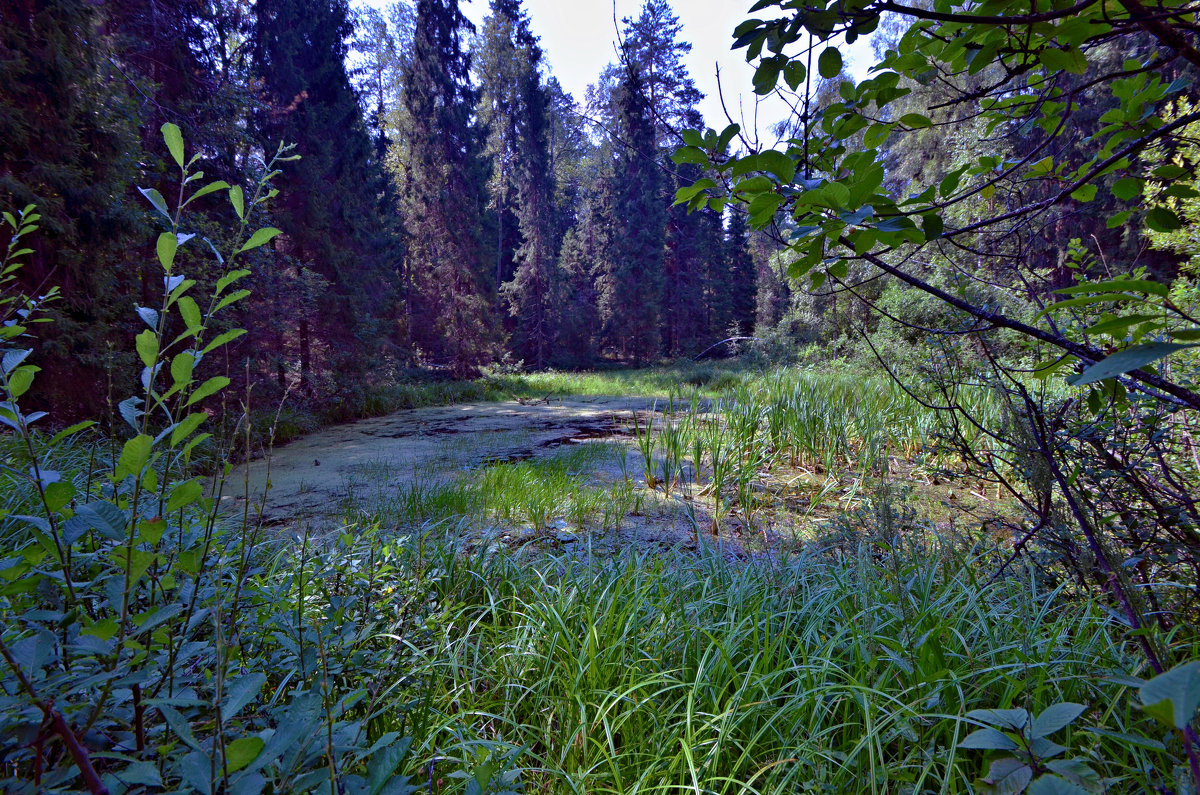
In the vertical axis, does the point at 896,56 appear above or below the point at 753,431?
above

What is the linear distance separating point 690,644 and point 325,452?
4.54 metres

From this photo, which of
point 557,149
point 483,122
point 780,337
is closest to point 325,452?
point 780,337

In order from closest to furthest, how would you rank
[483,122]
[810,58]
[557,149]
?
[810,58] → [483,122] → [557,149]

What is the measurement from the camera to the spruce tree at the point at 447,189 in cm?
1255

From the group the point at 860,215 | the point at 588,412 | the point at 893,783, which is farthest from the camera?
the point at 588,412

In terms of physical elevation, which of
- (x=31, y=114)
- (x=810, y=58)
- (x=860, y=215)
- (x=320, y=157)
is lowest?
(x=860, y=215)

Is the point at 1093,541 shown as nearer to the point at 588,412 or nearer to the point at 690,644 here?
the point at 690,644

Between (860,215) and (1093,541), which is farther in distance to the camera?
(1093,541)

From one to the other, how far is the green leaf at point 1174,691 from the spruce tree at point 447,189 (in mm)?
12832

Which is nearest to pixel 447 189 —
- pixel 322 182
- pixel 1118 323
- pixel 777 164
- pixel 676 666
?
pixel 322 182

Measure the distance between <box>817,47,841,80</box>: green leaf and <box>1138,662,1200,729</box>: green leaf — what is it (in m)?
0.84

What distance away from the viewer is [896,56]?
3.02 feet

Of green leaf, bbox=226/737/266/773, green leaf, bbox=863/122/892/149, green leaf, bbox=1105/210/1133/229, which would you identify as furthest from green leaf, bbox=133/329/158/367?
green leaf, bbox=1105/210/1133/229

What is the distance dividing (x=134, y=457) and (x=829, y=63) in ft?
3.63
